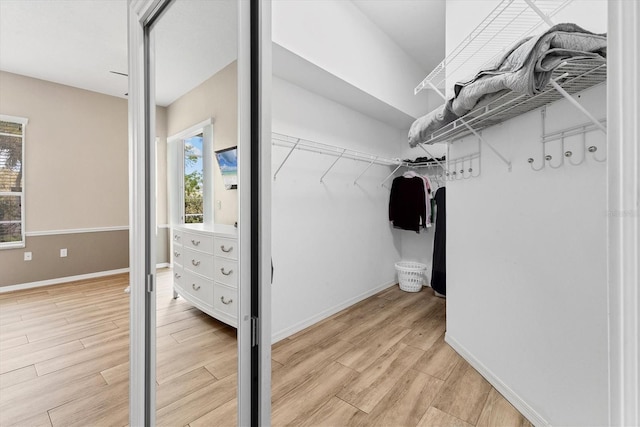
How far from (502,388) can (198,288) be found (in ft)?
5.85

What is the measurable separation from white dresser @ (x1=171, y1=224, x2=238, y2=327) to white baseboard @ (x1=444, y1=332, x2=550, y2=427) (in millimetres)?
1648

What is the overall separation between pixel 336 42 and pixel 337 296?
2.25 m

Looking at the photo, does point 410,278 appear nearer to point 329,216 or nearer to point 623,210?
point 329,216

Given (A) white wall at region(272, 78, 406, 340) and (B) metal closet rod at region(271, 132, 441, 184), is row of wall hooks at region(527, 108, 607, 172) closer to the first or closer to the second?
Answer: (B) metal closet rod at region(271, 132, 441, 184)

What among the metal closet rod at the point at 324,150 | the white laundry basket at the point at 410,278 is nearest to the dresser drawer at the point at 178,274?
the metal closet rod at the point at 324,150

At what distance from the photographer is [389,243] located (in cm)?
379

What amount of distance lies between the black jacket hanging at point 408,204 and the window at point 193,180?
2.80 m

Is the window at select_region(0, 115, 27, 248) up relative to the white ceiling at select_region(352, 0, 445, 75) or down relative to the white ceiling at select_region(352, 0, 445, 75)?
down

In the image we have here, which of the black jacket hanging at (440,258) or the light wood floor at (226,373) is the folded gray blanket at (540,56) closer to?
the light wood floor at (226,373)

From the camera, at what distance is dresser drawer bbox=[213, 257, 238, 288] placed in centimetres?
80

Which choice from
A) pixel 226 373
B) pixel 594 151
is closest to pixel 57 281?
pixel 226 373

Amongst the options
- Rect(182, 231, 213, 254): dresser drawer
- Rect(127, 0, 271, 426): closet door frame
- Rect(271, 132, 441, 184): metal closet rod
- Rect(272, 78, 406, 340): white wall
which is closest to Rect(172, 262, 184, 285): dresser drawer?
Rect(182, 231, 213, 254): dresser drawer

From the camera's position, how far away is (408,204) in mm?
3492

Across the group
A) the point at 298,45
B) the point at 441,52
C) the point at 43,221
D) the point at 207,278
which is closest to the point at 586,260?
the point at 207,278
